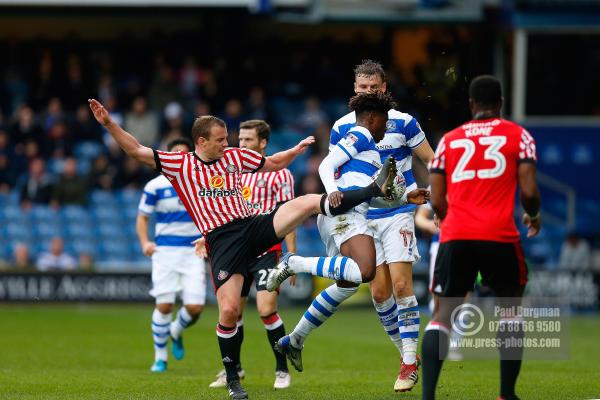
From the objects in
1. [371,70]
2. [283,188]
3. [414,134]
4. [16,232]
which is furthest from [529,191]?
[16,232]

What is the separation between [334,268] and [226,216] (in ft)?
3.49

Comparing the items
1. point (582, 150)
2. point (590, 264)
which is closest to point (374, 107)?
point (590, 264)

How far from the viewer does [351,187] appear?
33.1 ft

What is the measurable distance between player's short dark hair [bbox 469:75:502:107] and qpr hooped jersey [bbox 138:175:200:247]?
5.47m

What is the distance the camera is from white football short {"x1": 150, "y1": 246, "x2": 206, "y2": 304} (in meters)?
13.2

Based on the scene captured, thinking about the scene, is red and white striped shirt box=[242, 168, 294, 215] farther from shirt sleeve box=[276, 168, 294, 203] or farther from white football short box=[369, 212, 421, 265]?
white football short box=[369, 212, 421, 265]

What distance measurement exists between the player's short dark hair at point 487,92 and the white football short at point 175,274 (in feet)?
18.5

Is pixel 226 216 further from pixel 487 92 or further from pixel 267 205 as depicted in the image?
pixel 487 92

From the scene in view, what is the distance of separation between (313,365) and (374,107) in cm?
443

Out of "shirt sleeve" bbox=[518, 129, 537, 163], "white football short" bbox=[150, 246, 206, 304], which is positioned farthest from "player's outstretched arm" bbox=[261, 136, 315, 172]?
"white football short" bbox=[150, 246, 206, 304]

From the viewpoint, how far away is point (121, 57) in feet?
91.9

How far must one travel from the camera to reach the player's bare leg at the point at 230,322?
32.1ft

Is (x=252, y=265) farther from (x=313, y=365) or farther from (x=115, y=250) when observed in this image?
(x=115, y=250)

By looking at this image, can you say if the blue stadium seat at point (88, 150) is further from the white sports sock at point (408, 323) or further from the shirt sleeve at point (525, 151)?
the shirt sleeve at point (525, 151)
